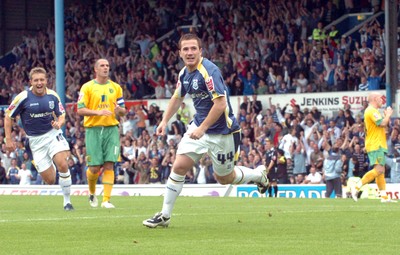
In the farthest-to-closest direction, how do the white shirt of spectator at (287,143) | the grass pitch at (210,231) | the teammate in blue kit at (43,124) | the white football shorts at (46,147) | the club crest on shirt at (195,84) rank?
the white shirt of spectator at (287,143), the white football shorts at (46,147), the teammate in blue kit at (43,124), the club crest on shirt at (195,84), the grass pitch at (210,231)

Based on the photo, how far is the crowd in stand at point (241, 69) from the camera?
29.3m

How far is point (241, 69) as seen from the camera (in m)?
34.2

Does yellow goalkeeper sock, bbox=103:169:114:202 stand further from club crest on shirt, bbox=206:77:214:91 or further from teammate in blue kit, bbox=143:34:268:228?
club crest on shirt, bbox=206:77:214:91

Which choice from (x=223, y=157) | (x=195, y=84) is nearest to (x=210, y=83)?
(x=195, y=84)

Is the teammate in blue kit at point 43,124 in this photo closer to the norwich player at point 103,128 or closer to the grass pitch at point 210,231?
the norwich player at point 103,128

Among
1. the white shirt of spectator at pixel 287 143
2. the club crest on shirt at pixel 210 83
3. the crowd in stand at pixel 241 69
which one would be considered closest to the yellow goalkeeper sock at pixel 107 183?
the club crest on shirt at pixel 210 83

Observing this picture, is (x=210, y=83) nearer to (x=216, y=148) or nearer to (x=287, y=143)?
(x=216, y=148)

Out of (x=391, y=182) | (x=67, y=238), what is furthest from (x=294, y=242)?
(x=391, y=182)

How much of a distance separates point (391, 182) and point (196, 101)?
1522cm

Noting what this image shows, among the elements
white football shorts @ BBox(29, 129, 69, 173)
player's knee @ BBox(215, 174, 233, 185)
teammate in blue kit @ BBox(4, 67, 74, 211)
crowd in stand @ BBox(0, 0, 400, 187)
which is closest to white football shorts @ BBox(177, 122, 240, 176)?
player's knee @ BBox(215, 174, 233, 185)

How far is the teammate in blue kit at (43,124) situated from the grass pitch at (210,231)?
0.89 meters

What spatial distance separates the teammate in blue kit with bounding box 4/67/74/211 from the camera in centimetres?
1694

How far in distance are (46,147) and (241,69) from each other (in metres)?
17.5

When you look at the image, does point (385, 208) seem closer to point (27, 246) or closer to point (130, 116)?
point (27, 246)
